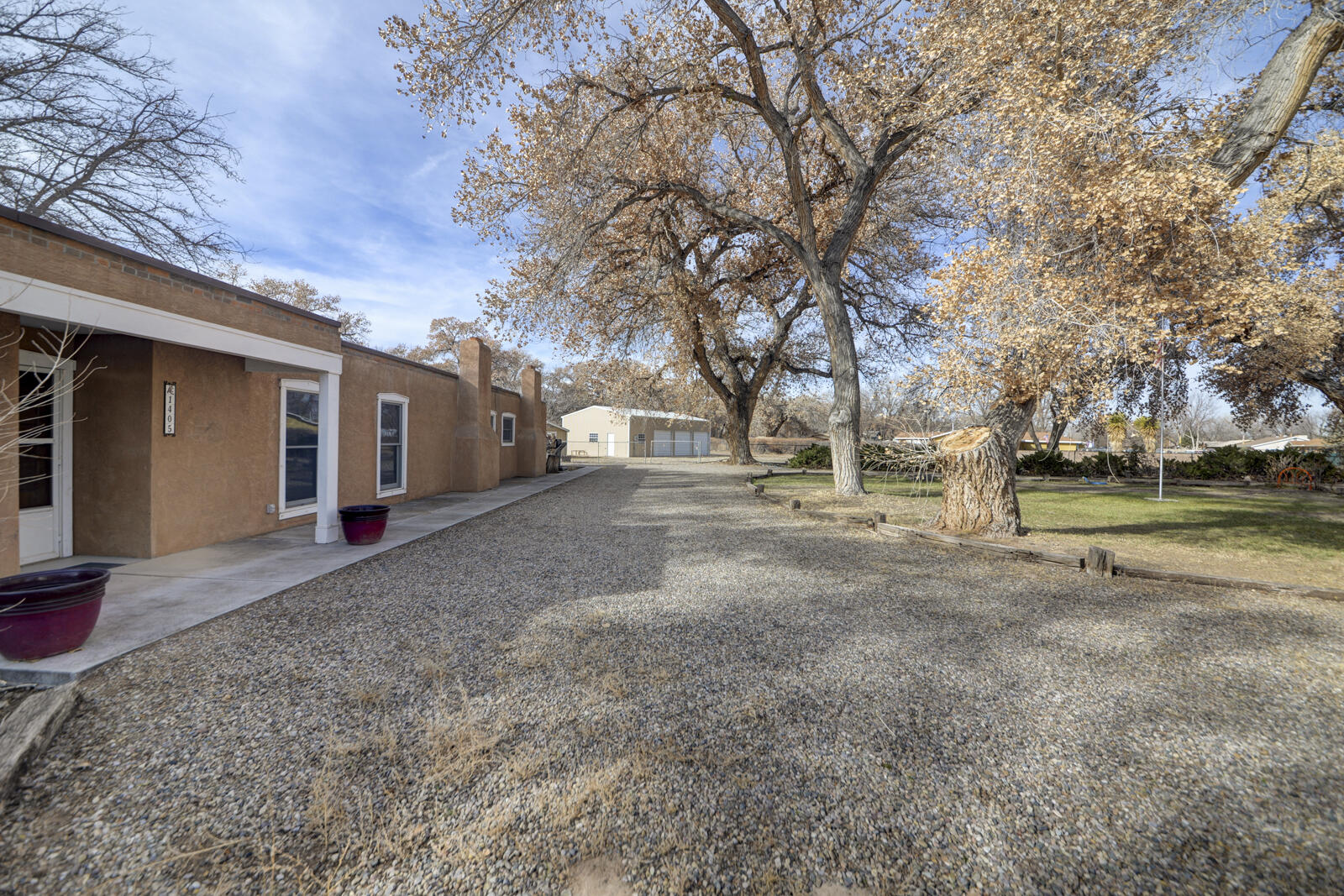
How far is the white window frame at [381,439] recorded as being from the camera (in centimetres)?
917

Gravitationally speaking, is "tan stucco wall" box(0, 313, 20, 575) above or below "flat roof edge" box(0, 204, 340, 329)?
below

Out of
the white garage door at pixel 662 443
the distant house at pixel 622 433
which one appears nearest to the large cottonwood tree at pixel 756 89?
the distant house at pixel 622 433

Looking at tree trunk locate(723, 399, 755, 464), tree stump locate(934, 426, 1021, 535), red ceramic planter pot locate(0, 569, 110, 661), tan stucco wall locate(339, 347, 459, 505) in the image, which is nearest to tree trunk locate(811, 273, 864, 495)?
tree stump locate(934, 426, 1021, 535)

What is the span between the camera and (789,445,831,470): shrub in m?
20.7

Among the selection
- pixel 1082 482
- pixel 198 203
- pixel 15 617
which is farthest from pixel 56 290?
pixel 1082 482

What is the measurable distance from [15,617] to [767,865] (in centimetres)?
400

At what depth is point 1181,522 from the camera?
352 inches

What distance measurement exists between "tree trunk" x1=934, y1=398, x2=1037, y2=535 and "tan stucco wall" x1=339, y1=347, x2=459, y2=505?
8.86 m

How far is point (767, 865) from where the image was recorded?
5.73ft

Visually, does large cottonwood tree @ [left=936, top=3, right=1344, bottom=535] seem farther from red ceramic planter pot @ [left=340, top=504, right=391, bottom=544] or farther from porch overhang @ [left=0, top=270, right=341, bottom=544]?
porch overhang @ [left=0, top=270, right=341, bottom=544]

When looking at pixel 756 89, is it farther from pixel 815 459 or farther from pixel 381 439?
pixel 815 459

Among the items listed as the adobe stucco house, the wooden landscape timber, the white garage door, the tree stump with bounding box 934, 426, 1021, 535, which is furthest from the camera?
the white garage door

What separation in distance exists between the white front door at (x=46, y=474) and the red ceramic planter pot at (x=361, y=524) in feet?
7.73

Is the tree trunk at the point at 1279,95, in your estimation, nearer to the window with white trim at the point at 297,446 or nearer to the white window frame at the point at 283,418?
the white window frame at the point at 283,418
